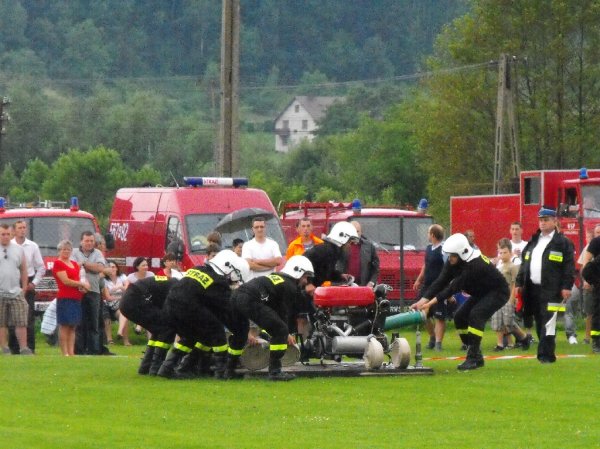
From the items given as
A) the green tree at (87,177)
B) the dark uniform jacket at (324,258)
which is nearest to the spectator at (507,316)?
the dark uniform jacket at (324,258)

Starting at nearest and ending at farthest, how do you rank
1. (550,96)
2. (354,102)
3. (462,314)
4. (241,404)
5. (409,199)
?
(241,404), (462,314), (550,96), (409,199), (354,102)

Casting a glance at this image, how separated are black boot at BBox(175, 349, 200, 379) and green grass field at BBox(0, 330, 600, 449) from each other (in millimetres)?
543

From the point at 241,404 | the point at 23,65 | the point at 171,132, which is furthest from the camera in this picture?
the point at 23,65

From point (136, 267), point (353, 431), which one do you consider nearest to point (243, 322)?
point (353, 431)

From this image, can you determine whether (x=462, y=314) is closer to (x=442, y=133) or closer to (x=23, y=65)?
(x=442, y=133)

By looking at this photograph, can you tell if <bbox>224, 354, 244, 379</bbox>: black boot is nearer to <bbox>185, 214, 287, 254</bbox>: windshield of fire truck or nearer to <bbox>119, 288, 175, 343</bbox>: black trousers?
<bbox>119, 288, 175, 343</bbox>: black trousers

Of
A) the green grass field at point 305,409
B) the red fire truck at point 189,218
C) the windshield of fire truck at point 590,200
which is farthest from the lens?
the windshield of fire truck at point 590,200

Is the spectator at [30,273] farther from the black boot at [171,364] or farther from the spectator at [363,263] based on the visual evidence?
the black boot at [171,364]

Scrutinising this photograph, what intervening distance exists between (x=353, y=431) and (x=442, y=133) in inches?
1847

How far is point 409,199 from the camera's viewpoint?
86188 mm

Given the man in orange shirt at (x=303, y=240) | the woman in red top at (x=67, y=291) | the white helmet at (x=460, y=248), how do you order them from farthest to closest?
1. the woman in red top at (x=67, y=291)
2. the man in orange shirt at (x=303, y=240)
3. the white helmet at (x=460, y=248)

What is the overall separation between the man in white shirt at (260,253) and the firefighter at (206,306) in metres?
2.95

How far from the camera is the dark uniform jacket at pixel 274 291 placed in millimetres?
17234

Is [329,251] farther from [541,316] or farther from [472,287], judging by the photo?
[541,316]
